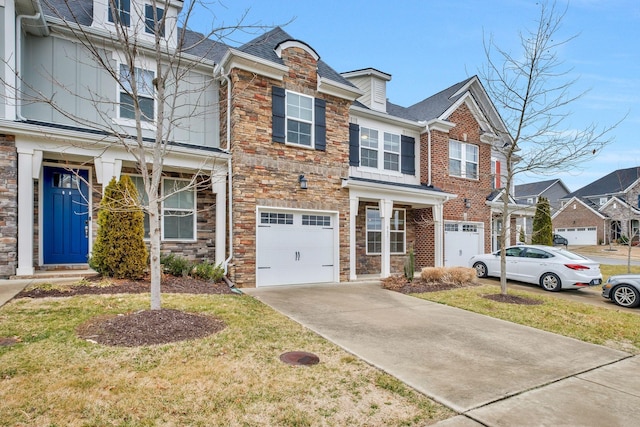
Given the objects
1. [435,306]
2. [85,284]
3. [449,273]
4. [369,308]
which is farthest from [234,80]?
[449,273]

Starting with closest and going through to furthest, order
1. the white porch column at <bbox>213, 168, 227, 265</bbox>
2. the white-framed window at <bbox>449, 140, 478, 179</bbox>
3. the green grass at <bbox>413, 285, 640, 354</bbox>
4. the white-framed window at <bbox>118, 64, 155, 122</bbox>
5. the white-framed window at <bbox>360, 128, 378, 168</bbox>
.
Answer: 1. the green grass at <bbox>413, 285, 640, 354</bbox>
2. the white-framed window at <bbox>118, 64, 155, 122</bbox>
3. the white porch column at <bbox>213, 168, 227, 265</bbox>
4. the white-framed window at <bbox>360, 128, 378, 168</bbox>
5. the white-framed window at <bbox>449, 140, 478, 179</bbox>

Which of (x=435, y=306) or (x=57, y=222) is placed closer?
(x=435, y=306)

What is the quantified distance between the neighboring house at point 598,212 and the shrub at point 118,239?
4038 cm

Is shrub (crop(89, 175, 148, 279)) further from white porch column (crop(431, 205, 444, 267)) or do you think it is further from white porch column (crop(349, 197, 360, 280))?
white porch column (crop(431, 205, 444, 267))

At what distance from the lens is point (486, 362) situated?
14.9ft

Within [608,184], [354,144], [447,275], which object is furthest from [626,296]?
[608,184]

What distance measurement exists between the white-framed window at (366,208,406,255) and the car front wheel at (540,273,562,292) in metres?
5.00

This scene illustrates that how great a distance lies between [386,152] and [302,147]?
4.55m

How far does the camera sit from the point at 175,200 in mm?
10188

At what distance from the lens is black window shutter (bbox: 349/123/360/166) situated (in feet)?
41.7

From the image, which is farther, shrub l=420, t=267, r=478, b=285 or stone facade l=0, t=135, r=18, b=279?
shrub l=420, t=267, r=478, b=285

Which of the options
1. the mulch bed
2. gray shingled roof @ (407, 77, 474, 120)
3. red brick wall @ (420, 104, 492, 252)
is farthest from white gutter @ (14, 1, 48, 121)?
gray shingled roof @ (407, 77, 474, 120)

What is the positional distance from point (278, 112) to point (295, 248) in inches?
155

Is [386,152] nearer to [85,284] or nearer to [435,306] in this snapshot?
[435,306]
